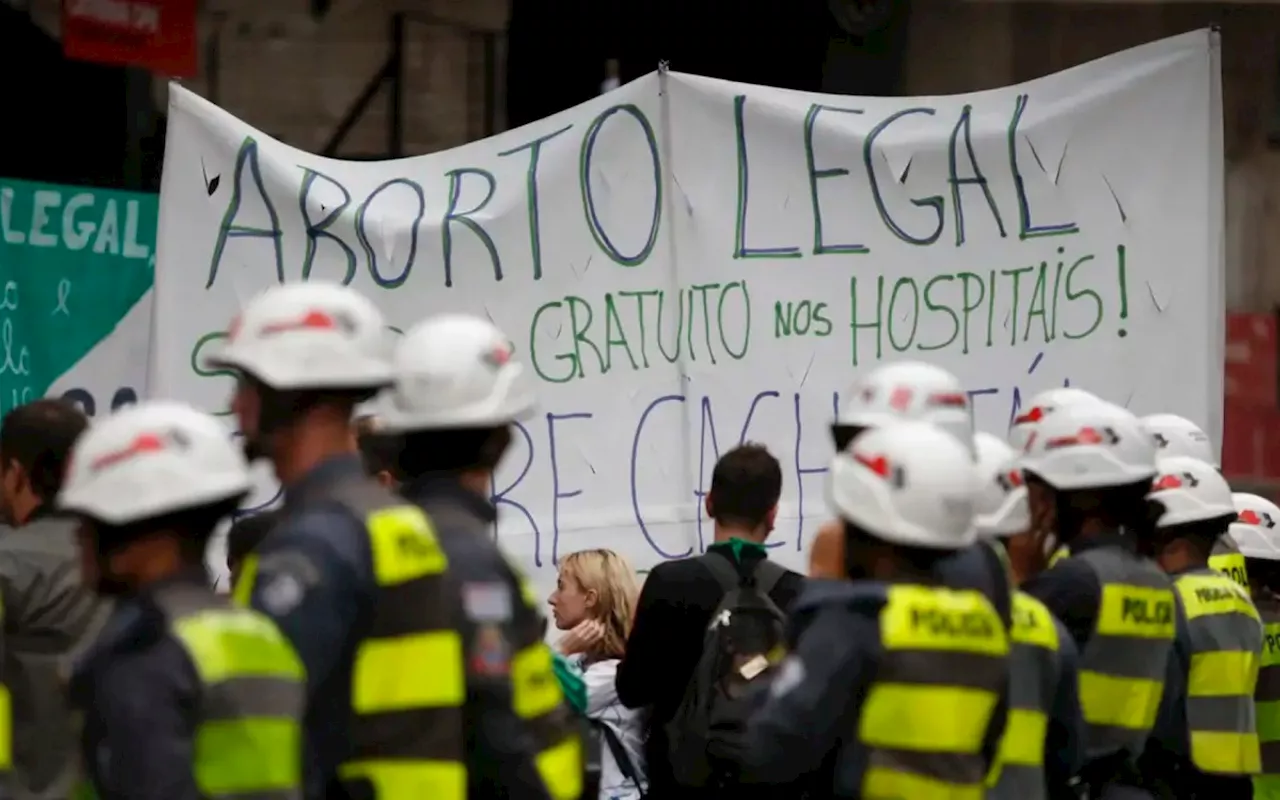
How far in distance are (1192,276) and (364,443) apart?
12.1 ft

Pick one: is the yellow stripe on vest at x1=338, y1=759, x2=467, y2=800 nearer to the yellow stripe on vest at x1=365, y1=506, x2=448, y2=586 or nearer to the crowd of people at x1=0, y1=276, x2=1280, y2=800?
the crowd of people at x1=0, y1=276, x2=1280, y2=800

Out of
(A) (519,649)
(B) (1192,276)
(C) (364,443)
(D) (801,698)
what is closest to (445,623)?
(A) (519,649)

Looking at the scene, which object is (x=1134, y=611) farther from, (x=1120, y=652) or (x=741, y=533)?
(x=741, y=533)

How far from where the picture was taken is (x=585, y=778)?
5035mm

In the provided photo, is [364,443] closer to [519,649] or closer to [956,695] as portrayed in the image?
[519,649]

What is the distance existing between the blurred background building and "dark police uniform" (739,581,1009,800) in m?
7.32

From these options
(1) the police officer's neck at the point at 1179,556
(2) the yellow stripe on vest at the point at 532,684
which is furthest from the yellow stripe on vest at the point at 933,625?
(1) the police officer's neck at the point at 1179,556

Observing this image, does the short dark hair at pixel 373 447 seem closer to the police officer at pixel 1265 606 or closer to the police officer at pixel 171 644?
the police officer at pixel 171 644

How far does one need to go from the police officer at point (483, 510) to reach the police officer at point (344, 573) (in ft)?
0.38

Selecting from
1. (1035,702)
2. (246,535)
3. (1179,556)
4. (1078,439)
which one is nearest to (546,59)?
(1179,556)

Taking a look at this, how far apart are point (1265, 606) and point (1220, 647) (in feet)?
4.61

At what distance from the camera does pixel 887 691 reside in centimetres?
449

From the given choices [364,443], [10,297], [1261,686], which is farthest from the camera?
Result: [1261,686]

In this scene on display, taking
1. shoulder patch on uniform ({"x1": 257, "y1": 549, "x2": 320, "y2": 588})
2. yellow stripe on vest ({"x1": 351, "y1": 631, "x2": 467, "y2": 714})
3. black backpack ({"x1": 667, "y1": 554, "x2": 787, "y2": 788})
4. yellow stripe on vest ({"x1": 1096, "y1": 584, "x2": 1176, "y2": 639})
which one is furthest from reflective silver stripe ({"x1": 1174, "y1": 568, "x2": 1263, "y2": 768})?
shoulder patch on uniform ({"x1": 257, "y1": 549, "x2": 320, "y2": 588})
